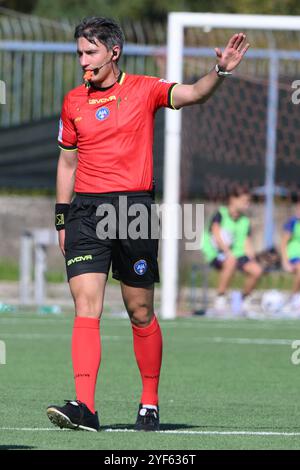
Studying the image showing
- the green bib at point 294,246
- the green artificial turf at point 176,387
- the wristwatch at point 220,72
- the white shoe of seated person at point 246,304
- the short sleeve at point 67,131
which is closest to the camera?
the green artificial turf at point 176,387

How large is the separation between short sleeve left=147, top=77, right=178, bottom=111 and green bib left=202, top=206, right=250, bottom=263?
11096 mm

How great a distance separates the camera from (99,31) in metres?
7.25

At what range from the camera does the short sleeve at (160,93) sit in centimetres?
731

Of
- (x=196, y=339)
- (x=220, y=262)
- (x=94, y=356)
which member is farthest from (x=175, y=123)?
(x=94, y=356)

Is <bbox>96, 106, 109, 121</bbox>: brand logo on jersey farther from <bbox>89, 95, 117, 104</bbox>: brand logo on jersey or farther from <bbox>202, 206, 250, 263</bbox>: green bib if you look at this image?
<bbox>202, 206, 250, 263</bbox>: green bib

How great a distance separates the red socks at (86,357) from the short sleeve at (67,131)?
993 mm

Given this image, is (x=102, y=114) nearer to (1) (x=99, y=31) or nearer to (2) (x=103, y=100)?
(2) (x=103, y=100)

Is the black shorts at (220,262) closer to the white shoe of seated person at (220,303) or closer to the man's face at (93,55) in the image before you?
the white shoe of seated person at (220,303)

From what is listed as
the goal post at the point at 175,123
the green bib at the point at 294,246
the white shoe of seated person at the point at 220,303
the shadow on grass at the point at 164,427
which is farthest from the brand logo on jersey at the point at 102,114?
the green bib at the point at 294,246

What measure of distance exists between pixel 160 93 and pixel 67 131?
0.57 metres

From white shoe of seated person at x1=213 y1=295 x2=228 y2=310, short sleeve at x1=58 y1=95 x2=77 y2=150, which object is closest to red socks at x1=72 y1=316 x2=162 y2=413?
short sleeve at x1=58 y1=95 x2=77 y2=150

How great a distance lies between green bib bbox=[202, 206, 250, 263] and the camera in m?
18.5

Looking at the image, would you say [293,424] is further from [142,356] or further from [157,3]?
[157,3]

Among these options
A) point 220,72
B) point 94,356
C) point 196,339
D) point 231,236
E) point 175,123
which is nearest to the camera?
point 220,72
